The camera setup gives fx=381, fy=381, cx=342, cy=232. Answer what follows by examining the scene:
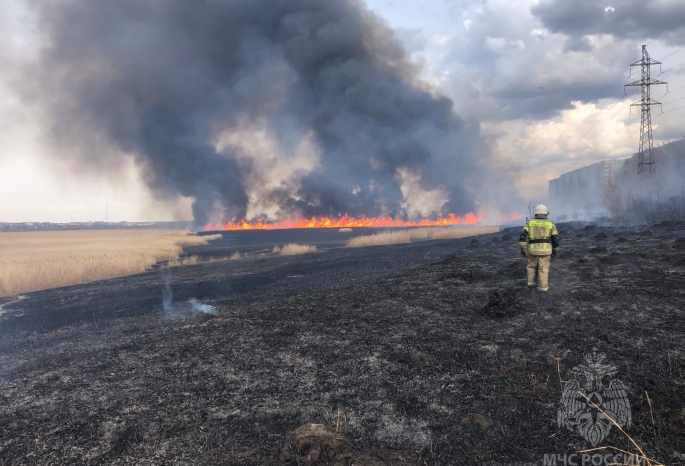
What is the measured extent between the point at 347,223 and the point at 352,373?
81.0 meters

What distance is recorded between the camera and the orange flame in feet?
282

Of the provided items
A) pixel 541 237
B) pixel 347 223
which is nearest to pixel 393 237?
pixel 541 237

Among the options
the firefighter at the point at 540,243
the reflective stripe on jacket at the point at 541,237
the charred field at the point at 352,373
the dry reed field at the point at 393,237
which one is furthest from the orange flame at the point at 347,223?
the reflective stripe on jacket at the point at 541,237

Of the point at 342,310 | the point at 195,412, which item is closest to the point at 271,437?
the point at 195,412

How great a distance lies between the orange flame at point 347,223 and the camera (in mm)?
86062

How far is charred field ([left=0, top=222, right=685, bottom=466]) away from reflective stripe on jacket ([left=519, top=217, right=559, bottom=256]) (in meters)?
1.31

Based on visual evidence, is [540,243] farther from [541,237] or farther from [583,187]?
[583,187]

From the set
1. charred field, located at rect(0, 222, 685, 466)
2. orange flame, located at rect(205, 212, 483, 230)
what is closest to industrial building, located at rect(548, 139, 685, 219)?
orange flame, located at rect(205, 212, 483, 230)

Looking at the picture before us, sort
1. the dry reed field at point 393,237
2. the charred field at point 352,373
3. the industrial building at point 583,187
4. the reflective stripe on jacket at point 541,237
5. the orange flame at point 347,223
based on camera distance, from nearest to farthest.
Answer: the charred field at point 352,373 → the reflective stripe on jacket at point 541,237 → the dry reed field at point 393,237 → the industrial building at point 583,187 → the orange flame at point 347,223

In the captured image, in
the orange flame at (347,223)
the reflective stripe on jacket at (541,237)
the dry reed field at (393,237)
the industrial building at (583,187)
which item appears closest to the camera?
the reflective stripe on jacket at (541,237)

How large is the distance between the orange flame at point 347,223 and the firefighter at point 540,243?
73.8m

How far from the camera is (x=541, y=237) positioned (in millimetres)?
10234

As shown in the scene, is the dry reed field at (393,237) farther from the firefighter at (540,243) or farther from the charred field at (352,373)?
the firefighter at (540,243)

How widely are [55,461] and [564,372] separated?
23.0 ft
